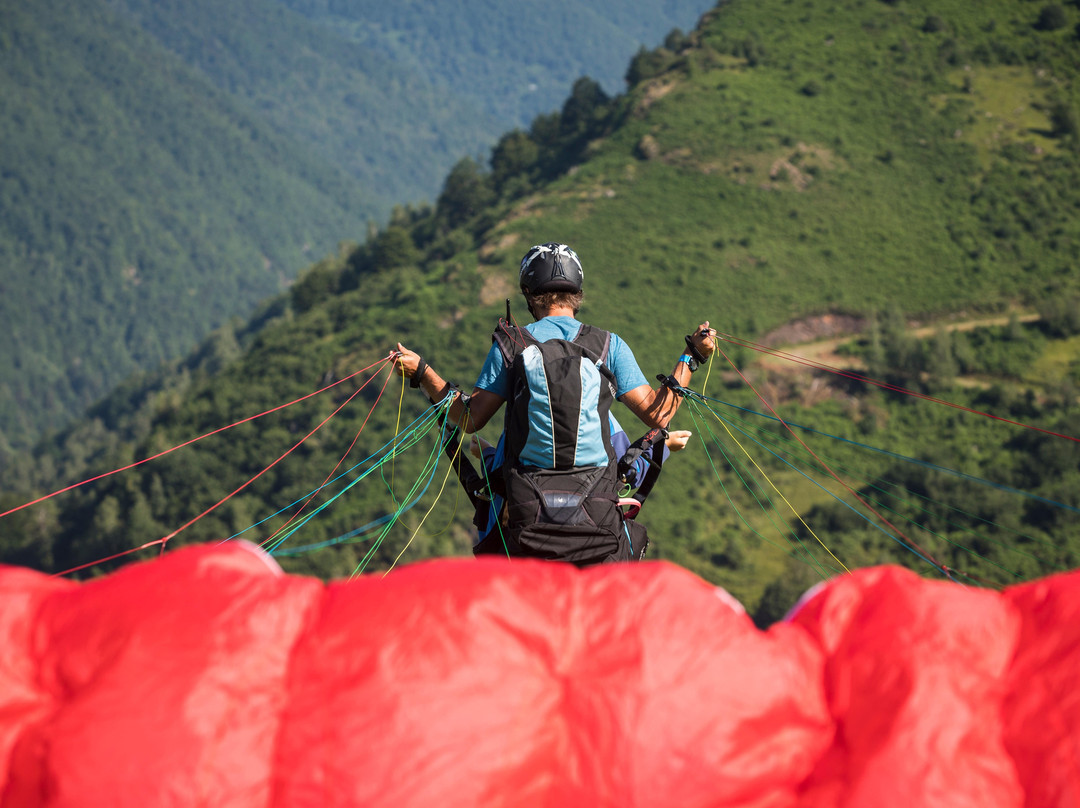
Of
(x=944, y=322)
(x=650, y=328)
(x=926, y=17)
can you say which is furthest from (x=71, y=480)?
(x=926, y=17)

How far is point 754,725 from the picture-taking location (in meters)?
2.57

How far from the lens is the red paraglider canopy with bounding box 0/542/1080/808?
2.50 metres

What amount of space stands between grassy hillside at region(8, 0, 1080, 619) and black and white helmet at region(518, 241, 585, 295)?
45945 millimetres

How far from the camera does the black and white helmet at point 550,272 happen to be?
4207 millimetres

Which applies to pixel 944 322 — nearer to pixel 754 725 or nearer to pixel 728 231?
pixel 728 231

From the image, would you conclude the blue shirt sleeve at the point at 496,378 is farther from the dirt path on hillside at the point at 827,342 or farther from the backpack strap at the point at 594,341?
the dirt path on hillside at the point at 827,342

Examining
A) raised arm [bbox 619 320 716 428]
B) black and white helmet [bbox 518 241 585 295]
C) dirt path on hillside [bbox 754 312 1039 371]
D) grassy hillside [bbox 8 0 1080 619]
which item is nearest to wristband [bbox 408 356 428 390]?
black and white helmet [bbox 518 241 585 295]

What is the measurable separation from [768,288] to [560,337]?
215ft

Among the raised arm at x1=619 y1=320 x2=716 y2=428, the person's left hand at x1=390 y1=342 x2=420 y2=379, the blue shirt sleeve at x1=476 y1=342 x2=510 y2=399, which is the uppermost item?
the person's left hand at x1=390 y1=342 x2=420 y2=379

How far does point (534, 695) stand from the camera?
2.59m

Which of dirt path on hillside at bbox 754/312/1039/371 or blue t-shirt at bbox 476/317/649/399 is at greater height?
blue t-shirt at bbox 476/317/649/399

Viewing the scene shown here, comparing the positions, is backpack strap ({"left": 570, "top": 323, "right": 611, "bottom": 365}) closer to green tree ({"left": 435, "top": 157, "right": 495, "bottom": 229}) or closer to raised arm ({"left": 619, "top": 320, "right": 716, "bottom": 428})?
raised arm ({"left": 619, "top": 320, "right": 716, "bottom": 428})

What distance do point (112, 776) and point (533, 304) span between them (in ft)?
8.06

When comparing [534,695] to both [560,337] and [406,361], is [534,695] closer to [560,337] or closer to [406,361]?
[560,337]
